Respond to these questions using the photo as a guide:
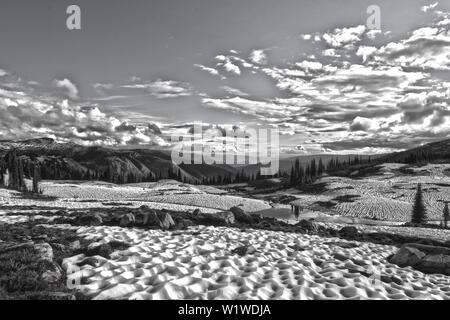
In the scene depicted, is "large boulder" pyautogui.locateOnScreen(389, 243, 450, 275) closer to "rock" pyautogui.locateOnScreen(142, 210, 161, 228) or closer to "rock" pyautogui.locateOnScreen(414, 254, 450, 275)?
"rock" pyautogui.locateOnScreen(414, 254, 450, 275)

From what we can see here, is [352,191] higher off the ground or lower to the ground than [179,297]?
lower

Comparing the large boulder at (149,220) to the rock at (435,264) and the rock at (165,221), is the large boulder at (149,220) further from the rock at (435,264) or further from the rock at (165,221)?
the rock at (435,264)

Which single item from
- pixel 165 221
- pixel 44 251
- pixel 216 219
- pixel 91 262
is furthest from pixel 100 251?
pixel 216 219

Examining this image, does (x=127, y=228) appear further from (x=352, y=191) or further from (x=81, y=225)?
(x=352, y=191)

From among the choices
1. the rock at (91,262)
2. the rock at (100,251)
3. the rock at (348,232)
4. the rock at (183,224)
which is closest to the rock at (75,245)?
the rock at (100,251)

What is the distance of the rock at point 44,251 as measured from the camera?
1081cm

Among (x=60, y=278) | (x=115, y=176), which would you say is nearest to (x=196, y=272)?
(x=60, y=278)

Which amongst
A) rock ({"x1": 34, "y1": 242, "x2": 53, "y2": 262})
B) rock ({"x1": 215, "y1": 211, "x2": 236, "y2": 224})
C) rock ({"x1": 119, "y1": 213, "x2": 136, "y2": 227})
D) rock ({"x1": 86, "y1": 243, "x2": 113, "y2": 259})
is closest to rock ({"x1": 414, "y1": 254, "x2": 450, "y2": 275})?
rock ({"x1": 86, "y1": 243, "x2": 113, "y2": 259})

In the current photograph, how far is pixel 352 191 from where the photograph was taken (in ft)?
367

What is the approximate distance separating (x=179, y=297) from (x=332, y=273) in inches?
202

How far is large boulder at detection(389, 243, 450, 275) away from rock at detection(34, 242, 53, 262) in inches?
486

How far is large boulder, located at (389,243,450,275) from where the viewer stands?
12.5m

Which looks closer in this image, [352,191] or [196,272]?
[196,272]

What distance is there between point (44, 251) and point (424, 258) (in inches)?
529
